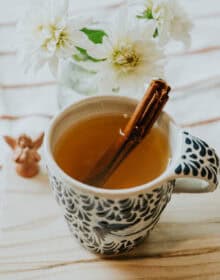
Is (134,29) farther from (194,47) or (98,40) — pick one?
(194,47)

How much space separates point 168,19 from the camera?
630mm

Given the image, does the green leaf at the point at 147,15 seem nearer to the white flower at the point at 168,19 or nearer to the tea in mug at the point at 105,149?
the white flower at the point at 168,19

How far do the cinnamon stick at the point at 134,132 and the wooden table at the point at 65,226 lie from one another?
97 millimetres

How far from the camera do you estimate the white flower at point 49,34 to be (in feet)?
2.04

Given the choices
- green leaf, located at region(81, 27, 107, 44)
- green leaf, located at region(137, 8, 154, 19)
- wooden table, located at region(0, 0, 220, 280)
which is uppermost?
green leaf, located at region(137, 8, 154, 19)

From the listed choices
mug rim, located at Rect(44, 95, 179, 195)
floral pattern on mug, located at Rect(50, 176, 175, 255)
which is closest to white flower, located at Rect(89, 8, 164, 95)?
mug rim, located at Rect(44, 95, 179, 195)

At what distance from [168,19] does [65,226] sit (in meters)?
0.27

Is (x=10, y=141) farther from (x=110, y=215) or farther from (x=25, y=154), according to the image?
(x=110, y=215)

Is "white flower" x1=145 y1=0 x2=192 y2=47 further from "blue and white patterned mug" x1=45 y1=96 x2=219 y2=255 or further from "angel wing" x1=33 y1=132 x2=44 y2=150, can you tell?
"angel wing" x1=33 y1=132 x2=44 y2=150

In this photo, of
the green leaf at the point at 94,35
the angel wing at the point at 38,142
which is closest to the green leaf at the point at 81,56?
the green leaf at the point at 94,35

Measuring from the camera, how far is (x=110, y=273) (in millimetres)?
618

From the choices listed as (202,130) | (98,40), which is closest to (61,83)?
(98,40)

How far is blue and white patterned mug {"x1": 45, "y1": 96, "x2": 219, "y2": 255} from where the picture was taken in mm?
536

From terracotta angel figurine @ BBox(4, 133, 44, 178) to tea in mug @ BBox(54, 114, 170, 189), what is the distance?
0.09m
